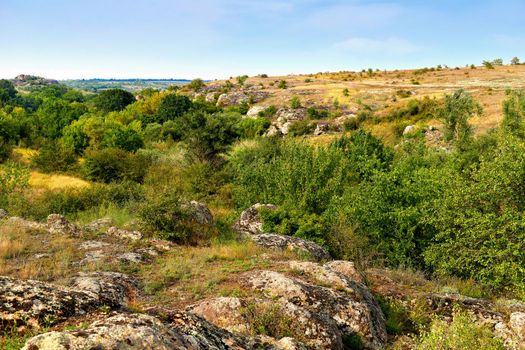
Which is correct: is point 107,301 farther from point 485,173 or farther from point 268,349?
point 485,173

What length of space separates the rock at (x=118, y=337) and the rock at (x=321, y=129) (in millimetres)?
46442

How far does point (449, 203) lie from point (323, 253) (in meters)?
5.14

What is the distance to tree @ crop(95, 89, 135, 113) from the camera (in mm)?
80406

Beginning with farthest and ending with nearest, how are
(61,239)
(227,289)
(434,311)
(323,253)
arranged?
(323,253)
(61,239)
(434,311)
(227,289)

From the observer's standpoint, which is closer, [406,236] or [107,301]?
→ [107,301]

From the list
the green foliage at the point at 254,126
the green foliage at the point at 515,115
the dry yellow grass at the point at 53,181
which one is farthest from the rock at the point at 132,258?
the green foliage at the point at 254,126

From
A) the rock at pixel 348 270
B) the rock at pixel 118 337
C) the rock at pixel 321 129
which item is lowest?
the rock at pixel 348 270

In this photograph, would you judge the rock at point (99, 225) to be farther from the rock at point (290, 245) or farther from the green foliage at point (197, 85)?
the green foliage at point (197, 85)

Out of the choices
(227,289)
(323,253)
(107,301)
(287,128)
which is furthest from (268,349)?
(287,128)

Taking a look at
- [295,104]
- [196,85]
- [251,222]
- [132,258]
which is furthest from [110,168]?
[196,85]

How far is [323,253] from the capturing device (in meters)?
13.1

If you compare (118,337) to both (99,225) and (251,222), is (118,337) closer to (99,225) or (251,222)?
(99,225)

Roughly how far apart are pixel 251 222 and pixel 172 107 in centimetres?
5053

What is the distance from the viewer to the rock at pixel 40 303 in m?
4.57
